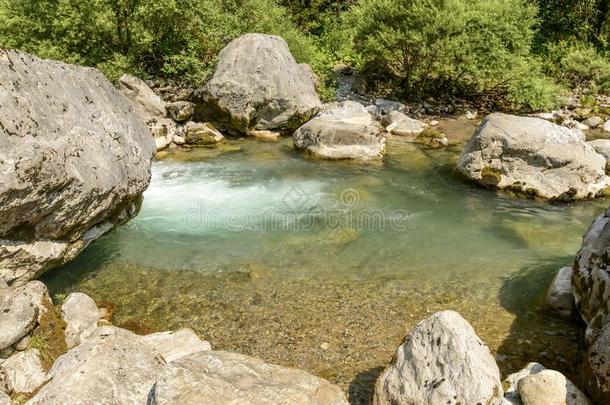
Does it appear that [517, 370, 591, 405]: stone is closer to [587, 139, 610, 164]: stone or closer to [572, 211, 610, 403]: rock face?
[572, 211, 610, 403]: rock face

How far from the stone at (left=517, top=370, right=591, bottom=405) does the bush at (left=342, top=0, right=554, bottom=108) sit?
1866cm

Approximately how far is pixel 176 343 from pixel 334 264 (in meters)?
3.88

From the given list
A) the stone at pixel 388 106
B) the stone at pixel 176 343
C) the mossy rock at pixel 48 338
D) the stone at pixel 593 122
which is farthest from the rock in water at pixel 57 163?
the stone at pixel 593 122

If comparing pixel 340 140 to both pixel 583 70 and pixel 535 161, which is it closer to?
pixel 535 161

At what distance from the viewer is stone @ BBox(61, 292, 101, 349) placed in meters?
7.39

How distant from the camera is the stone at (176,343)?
23.0ft

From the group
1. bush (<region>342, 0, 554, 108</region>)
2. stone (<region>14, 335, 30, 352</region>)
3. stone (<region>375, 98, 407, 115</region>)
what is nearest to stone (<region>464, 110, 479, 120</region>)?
bush (<region>342, 0, 554, 108</region>)

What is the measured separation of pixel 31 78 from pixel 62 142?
1236mm

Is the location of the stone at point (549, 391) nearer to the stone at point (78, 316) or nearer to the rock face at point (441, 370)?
the rock face at point (441, 370)

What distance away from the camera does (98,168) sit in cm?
838

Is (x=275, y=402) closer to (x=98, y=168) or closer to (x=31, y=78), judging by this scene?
(x=98, y=168)

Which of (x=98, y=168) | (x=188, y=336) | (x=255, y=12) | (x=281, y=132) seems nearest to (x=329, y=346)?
(x=188, y=336)

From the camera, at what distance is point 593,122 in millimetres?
22375

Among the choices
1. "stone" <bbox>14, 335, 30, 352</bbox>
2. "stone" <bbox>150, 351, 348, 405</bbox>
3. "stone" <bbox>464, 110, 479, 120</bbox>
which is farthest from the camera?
"stone" <bbox>464, 110, 479, 120</bbox>
